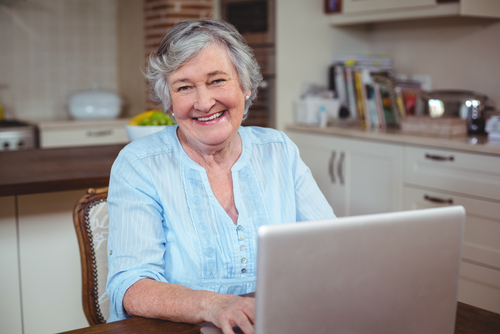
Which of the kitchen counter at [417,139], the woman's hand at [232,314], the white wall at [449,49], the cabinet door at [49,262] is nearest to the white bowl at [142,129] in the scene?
the cabinet door at [49,262]

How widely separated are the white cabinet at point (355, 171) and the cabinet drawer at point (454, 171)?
10cm

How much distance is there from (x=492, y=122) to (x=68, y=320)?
220 cm

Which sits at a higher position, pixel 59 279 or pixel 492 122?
pixel 492 122

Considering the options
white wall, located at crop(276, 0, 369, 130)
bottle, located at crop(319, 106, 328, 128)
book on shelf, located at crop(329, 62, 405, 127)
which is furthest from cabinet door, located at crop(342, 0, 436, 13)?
bottle, located at crop(319, 106, 328, 128)

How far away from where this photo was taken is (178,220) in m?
1.14

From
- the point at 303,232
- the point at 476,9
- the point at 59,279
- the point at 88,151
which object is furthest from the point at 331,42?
the point at 303,232

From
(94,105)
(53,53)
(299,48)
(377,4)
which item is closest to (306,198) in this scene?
(377,4)

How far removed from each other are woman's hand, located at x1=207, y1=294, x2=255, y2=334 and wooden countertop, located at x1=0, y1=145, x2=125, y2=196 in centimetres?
93

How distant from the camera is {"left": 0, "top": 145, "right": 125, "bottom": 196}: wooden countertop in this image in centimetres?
158

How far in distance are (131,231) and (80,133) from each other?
284 cm

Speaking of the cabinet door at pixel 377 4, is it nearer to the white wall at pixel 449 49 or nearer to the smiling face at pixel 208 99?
the white wall at pixel 449 49

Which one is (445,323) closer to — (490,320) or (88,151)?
(490,320)

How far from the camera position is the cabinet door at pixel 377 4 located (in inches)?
112

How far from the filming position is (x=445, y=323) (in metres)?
0.73
